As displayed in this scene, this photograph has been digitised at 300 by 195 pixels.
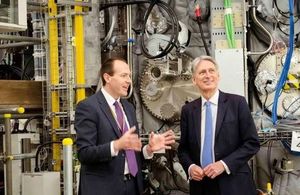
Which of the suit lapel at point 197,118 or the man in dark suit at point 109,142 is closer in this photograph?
the man in dark suit at point 109,142

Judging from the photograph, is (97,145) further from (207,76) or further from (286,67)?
(286,67)

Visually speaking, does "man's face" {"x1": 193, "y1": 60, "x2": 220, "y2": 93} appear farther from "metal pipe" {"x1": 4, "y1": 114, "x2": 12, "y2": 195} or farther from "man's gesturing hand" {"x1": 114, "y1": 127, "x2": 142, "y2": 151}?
"metal pipe" {"x1": 4, "y1": 114, "x2": 12, "y2": 195}

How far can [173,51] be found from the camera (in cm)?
397

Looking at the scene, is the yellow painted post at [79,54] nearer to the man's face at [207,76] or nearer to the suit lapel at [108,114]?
the suit lapel at [108,114]

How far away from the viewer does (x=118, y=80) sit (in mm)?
2461

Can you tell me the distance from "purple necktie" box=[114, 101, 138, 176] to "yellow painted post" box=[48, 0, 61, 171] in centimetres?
142

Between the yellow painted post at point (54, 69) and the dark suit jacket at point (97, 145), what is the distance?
142cm

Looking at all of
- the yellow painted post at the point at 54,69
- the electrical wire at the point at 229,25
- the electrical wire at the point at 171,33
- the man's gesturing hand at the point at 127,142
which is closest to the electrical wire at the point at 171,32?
the electrical wire at the point at 171,33

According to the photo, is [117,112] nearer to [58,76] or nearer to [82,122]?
[82,122]

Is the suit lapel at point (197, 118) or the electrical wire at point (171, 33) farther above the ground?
the electrical wire at point (171, 33)

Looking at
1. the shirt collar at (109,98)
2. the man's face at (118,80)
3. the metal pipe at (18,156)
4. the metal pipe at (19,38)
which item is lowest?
the metal pipe at (18,156)

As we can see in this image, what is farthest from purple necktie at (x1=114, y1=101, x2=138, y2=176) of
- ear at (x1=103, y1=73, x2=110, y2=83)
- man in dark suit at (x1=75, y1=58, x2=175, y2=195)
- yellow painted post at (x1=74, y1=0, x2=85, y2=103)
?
yellow painted post at (x1=74, y1=0, x2=85, y2=103)

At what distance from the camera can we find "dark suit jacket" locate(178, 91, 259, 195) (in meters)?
2.52

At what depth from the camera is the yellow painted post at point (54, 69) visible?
380 centimetres
